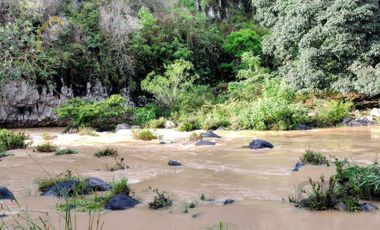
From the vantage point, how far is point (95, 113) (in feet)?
57.5

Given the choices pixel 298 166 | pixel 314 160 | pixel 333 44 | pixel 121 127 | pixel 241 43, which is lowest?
pixel 298 166

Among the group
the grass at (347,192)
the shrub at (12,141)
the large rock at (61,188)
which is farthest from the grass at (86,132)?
the grass at (347,192)

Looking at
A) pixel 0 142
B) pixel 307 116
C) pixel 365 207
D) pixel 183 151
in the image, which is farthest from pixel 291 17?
pixel 365 207

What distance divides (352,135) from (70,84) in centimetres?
Answer: 1358

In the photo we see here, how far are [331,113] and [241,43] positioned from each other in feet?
34.0

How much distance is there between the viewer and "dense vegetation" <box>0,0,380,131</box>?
17609 millimetres

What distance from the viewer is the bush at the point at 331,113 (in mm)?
17188

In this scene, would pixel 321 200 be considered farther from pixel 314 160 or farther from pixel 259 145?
pixel 259 145

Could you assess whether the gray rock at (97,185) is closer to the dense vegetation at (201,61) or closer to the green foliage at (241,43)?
the dense vegetation at (201,61)

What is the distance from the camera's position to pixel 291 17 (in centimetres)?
2062

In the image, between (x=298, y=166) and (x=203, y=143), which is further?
(x=203, y=143)

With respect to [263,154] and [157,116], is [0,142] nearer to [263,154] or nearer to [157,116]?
[263,154]

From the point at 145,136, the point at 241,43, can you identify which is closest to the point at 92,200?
the point at 145,136

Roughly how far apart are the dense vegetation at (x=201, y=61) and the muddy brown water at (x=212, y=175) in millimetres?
2931
